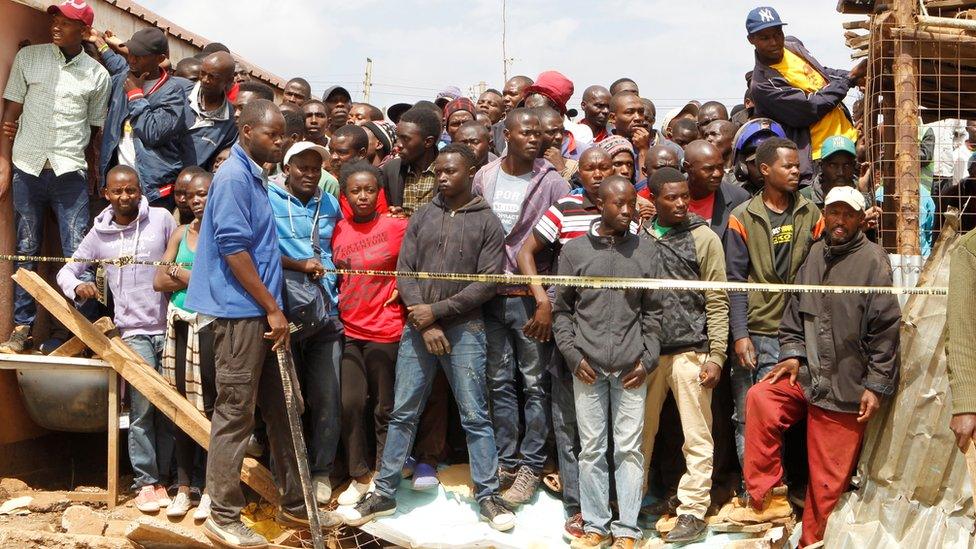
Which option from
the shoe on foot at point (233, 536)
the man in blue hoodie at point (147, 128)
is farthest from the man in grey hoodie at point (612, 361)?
the man in blue hoodie at point (147, 128)

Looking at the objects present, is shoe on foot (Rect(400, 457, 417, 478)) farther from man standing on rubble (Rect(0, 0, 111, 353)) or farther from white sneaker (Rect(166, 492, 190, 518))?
man standing on rubble (Rect(0, 0, 111, 353))

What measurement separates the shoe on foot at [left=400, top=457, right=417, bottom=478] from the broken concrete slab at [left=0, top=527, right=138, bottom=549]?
5.94 ft

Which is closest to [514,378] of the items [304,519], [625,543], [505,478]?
[505,478]

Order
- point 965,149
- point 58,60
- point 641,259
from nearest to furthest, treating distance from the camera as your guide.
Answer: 1. point 641,259
2. point 58,60
3. point 965,149

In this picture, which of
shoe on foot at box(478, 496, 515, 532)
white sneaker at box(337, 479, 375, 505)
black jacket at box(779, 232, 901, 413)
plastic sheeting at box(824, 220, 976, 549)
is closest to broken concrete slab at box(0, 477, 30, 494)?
white sneaker at box(337, 479, 375, 505)

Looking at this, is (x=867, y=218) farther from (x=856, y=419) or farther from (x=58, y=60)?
(x=58, y=60)

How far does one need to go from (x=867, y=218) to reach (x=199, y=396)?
4.40 m

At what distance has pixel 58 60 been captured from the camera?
741cm

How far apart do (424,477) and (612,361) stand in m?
1.55

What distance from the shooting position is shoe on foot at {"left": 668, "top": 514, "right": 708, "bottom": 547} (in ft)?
18.4

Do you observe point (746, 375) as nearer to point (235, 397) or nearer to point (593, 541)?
point (593, 541)

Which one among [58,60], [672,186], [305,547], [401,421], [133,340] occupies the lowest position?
[305,547]

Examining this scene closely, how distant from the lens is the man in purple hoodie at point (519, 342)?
6.09 metres

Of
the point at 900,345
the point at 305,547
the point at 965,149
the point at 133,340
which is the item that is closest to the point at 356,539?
the point at 305,547
